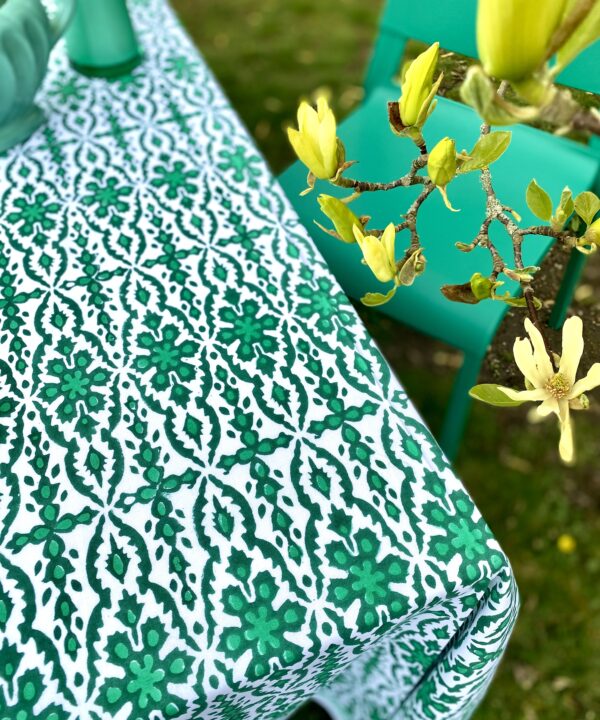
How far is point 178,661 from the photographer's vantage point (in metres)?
0.49

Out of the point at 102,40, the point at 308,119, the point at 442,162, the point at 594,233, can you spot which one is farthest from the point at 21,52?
the point at 594,233

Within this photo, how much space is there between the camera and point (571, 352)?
51 centimetres

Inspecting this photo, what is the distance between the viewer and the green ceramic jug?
2.39 ft

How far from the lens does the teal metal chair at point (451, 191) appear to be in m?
0.88

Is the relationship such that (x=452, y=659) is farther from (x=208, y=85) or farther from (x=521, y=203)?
(x=208, y=85)

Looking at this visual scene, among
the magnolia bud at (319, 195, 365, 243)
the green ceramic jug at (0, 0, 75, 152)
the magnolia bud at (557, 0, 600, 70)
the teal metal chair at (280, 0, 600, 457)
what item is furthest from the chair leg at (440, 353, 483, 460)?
the green ceramic jug at (0, 0, 75, 152)

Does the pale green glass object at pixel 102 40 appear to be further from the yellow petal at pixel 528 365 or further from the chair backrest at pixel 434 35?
the yellow petal at pixel 528 365

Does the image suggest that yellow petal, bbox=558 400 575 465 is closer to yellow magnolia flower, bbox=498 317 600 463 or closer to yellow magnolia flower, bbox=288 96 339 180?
yellow magnolia flower, bbox=498 317 600 463

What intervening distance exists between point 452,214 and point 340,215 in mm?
514

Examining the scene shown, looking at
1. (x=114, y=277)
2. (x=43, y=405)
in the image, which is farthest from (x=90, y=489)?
(x=114, y=277)

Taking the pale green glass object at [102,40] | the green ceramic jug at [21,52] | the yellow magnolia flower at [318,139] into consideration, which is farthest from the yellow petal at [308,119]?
the pale green glass object at [102,40]

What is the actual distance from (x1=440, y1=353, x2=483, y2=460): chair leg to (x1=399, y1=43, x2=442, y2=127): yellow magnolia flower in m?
0.55

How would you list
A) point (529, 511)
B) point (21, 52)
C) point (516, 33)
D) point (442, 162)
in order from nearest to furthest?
point (516, 33), point (442, 162), point (21, 52), point (529, 511)

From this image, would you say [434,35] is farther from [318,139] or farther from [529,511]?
[529,511]
